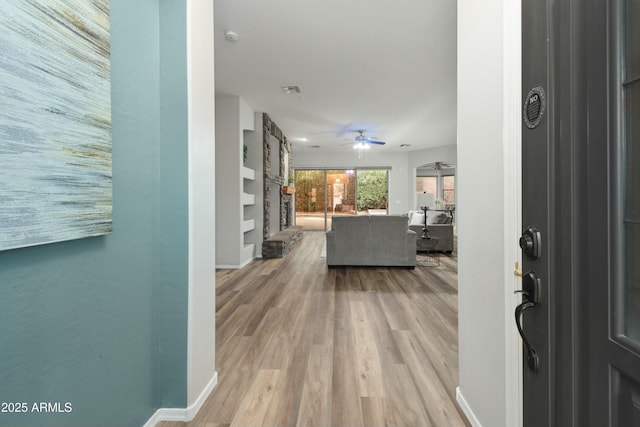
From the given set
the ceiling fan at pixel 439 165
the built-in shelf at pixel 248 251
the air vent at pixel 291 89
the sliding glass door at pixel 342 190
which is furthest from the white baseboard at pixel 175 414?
the ceiling fan at pixel 439 165

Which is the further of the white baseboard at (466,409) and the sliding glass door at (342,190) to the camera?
the sliding glass door at (342,190)

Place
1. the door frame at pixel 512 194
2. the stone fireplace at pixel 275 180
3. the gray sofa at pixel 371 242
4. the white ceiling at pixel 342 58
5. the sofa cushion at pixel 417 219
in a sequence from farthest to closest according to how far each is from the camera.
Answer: the sofa cushion at pixel 417 219, the stone fireplace at pixel 275 180, the gray sofa at pixel 371 242, the white ceiling at pixel 342 58, the door frame at pixel 512 194

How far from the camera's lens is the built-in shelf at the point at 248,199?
5.01 metres

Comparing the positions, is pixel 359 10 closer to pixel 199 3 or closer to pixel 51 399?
pixel 199 3

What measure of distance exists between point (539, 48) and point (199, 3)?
1638mm

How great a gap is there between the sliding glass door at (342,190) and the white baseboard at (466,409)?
8.29 meters

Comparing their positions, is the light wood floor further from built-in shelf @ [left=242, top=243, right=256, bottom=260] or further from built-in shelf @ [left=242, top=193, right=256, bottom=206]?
built-in shelf @ [left=242, top=193, right=256, bottom=206]

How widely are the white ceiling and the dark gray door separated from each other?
92.4 inches

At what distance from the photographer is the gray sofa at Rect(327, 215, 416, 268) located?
4.60m

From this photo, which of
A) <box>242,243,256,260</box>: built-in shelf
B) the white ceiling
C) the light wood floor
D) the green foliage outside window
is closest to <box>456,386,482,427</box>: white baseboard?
the light wood floor

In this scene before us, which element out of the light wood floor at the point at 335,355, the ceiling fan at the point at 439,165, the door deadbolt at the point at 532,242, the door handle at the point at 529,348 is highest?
the ceiling fan at the point at 439,165

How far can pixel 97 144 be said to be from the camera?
1.05 m

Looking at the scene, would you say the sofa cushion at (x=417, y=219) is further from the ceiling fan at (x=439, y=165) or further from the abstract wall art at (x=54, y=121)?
the abstract wall art at (x=54, y=121)

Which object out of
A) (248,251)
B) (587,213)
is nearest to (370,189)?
(248,251)
